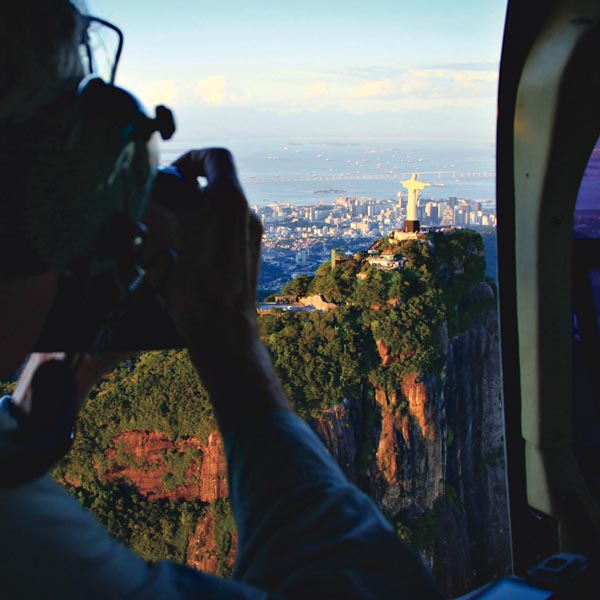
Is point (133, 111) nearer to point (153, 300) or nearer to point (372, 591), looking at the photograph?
point (153, 300)

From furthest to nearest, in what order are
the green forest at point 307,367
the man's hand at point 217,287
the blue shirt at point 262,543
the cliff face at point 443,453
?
the cliff face at point 443,453, the green forest at point 307,367, the man's hand at point 217,287, the blue shirt at point 262,543

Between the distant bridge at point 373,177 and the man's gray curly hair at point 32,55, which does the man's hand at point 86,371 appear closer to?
the man's gray curly hair at point 32,55

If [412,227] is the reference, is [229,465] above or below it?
Result: below

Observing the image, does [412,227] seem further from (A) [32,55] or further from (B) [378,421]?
(A) [32,55]

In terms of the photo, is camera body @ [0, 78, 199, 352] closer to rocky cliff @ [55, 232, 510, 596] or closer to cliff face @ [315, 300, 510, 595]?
rocky cliff @ [55, 232, 510, 596]

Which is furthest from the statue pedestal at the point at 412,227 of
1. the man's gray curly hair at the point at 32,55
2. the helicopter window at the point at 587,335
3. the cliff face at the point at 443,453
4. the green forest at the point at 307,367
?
the man's gray curly hair at the point at 32,55

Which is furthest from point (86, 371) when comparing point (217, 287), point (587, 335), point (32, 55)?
point (587, 335)
